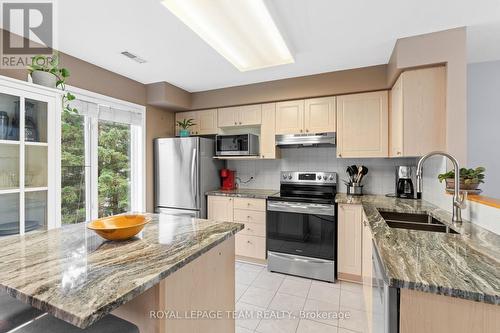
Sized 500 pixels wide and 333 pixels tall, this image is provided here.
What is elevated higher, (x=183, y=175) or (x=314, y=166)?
(x=314, y=166)

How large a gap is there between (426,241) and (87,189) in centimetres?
303

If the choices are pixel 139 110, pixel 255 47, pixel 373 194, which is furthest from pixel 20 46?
pixel 373 194

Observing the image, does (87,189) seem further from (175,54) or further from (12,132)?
(175,54)

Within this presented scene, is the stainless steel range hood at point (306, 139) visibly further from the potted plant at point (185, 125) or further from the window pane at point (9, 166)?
the window pane at point (9, 166)

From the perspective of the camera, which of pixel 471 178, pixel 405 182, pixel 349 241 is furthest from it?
pixel 405 182

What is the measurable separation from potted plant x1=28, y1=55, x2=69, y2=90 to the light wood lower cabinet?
6.64 ft

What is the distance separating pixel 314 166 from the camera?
10.6 feet

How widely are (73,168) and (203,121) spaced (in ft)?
5.64

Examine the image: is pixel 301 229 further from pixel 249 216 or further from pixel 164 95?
pixel 164 95

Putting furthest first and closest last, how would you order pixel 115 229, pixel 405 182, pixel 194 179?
pixel 194 179
pixel 405 182
pixel 115 229

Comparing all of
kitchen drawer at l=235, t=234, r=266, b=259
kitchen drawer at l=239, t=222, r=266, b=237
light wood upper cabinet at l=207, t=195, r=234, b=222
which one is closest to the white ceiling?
light wood upper cabinet at l=207, t=195, r=234, b=222

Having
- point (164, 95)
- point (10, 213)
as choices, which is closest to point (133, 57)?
point (164, 95)

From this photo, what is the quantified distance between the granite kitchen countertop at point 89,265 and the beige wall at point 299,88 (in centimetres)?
209

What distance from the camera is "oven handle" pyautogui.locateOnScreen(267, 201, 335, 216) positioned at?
8.40ft
